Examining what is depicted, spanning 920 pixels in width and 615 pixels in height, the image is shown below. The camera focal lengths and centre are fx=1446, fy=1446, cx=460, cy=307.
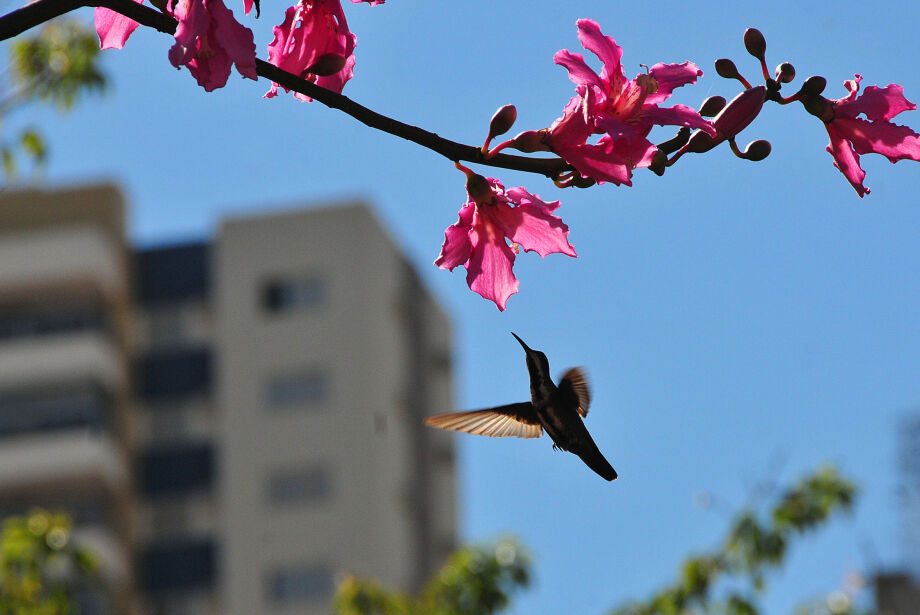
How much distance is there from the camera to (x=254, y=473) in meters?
40.4

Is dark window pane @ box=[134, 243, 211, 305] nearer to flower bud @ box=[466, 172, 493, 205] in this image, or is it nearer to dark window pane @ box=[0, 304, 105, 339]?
dark window pane @ box=[0, 304, 105, 339]

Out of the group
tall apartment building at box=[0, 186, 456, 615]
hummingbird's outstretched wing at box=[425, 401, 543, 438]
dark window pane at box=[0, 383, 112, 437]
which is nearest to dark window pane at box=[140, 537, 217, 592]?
tall apartment building at box=[0, 186, 456, 615]

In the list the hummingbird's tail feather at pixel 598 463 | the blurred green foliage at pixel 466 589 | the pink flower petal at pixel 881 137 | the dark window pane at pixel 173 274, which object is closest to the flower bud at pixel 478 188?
the hummingbird's tail feather at pixel 598 463

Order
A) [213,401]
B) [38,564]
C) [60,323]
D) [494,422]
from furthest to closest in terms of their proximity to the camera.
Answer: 1. [60,323]
2. [213,401]
3. [38,564]
4. [494,422]

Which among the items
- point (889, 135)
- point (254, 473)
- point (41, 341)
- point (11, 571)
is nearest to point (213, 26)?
point (889, 135)

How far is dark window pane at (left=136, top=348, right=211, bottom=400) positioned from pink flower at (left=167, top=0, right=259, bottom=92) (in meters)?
41.6

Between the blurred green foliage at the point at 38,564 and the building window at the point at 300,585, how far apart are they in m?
32.5

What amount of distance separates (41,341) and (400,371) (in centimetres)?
1061

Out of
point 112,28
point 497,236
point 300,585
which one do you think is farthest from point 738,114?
point 300,585

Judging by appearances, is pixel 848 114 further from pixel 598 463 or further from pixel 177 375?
pixel 177 375

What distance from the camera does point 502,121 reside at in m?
1.68

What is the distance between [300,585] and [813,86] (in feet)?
126

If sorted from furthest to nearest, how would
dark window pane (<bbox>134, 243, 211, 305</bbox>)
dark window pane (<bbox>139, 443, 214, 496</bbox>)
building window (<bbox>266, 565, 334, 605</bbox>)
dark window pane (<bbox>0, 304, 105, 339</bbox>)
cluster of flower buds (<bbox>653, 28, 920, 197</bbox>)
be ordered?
dark window pane (<bbox>134, 243, 211, 305</bbox>), dark window pane (<bbox>0, 304, 105, 339</bbox>), dark window pane (<bbox>139, 443, 214, 496</bbox>), building window (<bbox>266, 565, 334, 605</bbox>), cluster of flower buds (<bbox>653, 28, 920, 197</bbox>)

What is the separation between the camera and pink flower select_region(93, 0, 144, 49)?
2.00 metres
